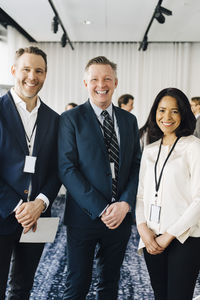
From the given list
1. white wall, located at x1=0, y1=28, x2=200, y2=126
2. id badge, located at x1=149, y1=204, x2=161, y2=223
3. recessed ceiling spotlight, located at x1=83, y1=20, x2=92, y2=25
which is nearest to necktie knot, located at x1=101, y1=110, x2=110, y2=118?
id badge, located at x1=149, y1=204, x2=161, y2=223

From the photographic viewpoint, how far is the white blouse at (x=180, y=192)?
1466 mm

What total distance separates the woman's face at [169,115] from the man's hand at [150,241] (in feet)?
1.79

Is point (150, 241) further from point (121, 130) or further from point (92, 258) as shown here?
point (121, 130)

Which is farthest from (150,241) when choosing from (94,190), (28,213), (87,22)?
(87,22)

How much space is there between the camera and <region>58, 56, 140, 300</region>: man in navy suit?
171cm

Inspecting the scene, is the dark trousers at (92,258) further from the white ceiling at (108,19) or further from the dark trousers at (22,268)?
the white ceiling at (108,19)

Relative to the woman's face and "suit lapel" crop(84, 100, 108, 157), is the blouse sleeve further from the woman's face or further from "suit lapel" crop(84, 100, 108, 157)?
"suit lapel" crop(84, 100, 108, 157)

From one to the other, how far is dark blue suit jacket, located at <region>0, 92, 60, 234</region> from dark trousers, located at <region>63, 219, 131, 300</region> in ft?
1.01

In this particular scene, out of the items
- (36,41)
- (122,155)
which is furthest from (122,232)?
(36,41)

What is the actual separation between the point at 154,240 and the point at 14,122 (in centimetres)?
98

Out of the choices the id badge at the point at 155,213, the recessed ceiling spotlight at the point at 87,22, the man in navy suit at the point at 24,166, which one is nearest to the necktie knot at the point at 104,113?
the man in navy suit at the point at 24,166

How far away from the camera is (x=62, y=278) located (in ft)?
8.95

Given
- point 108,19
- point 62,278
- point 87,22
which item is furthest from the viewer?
point 87,22

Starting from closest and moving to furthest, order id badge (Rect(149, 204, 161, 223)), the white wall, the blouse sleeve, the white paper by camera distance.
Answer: the blouse sleeve, id badge (Rect(149, 204, 161, 223)), the white paper, the white wall
